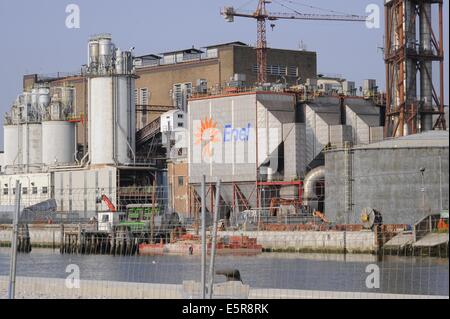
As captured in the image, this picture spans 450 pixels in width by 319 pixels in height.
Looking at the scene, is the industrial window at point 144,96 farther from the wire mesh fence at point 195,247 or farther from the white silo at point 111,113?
the wire mesh fence at point 195,247

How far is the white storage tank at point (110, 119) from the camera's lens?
302 ft

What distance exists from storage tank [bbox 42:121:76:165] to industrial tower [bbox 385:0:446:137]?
3135 centimetres

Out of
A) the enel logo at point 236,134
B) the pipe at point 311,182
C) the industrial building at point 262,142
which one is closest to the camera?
the pipe at point 311,182

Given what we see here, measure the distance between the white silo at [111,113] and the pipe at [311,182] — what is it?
64.9ft

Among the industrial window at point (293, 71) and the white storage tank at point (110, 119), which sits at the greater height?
the industrial window at point (293, 71)

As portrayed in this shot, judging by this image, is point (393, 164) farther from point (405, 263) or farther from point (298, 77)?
point (298, 77)

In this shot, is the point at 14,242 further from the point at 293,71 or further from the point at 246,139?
the point at 293,71

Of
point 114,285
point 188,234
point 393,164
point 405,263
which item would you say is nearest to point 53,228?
point 188,234

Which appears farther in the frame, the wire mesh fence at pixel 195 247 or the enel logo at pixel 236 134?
the enel logo at pixel 236 134

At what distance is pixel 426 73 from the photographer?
80375mm

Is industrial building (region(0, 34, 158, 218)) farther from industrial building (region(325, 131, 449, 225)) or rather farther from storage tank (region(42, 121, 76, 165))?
industrial building (region(325, 131, 449, 225))

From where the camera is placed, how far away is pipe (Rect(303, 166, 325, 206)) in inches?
3073

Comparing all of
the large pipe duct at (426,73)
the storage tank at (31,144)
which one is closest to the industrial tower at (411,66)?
the large pipe duct at (426,73)

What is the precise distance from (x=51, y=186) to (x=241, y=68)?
847 inches
